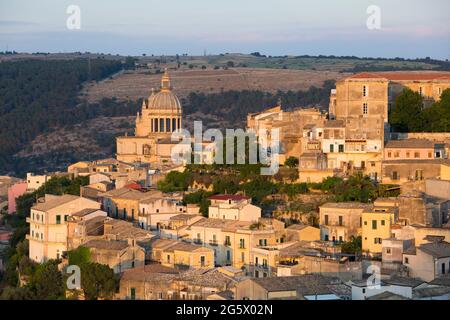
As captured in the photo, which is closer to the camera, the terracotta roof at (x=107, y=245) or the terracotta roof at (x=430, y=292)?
the terracotta roof at (x=430, y=292)

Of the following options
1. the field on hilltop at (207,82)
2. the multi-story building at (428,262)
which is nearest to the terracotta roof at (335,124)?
the multi-story building at (428,262)

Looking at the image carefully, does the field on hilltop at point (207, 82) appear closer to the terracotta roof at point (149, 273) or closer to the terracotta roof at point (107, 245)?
the terracotta roof at point (107, 245)

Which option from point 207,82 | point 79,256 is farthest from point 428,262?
point 207,82

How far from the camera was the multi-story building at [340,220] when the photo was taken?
36438 millimetres

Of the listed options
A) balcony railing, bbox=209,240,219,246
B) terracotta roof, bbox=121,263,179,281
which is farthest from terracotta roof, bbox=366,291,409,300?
balcony railing, bbox=209,240,219,246

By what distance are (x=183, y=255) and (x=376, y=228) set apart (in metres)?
4.14

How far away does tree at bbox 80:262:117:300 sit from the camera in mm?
32656

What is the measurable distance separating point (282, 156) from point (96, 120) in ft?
172

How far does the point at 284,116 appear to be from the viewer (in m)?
45.2

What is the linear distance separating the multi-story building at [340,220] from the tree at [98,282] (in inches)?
226

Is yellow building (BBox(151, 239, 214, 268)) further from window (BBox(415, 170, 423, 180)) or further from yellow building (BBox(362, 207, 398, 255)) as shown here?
window (BBox(415, 170, 423, 180))

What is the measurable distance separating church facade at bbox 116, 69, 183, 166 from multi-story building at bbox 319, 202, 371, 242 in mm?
13606
